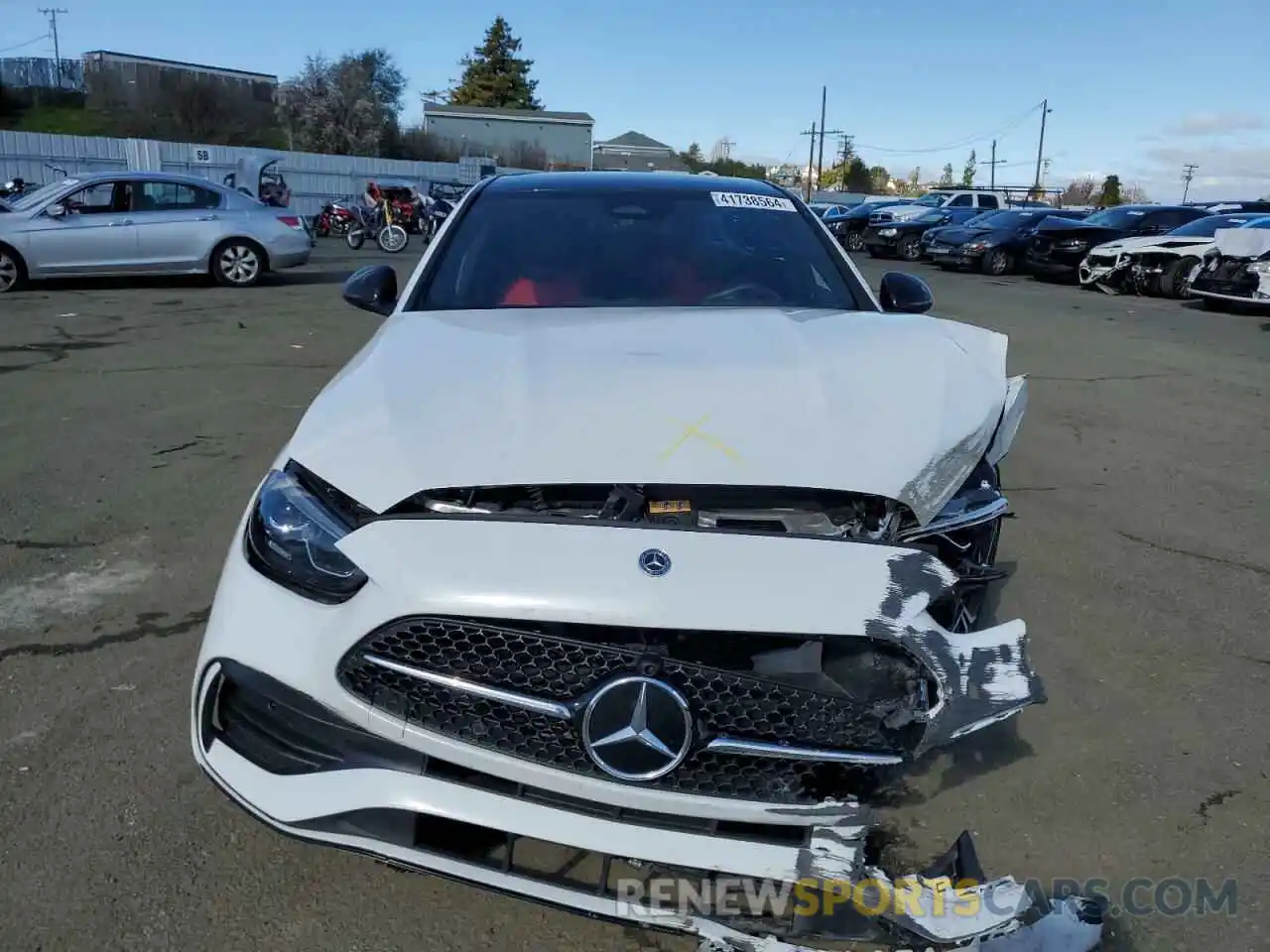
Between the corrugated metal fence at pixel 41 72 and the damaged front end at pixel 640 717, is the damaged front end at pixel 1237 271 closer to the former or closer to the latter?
the damaged front end at pixel 640 717

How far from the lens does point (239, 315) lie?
11219 mm

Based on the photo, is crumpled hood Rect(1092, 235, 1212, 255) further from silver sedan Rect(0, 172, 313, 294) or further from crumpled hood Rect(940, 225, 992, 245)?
silver sedan Rect(0, 172, 313, 294)

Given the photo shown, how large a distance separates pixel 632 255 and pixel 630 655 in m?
2.00

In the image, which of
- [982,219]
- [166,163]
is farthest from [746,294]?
[166,163]

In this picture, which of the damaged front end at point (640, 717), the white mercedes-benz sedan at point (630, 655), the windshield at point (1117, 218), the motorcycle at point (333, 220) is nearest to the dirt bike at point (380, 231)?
the motorcycle at point (333, 220)

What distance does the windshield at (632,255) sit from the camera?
127 inches

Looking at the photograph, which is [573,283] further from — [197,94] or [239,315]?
[197,94]

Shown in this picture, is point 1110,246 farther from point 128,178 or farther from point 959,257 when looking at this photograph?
point 128,178

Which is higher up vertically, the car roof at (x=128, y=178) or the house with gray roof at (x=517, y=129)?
the house with gray roof at (x=517, y=129)

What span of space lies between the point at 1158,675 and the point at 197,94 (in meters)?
59.5

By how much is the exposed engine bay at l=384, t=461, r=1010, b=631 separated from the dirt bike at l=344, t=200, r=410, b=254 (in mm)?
20292

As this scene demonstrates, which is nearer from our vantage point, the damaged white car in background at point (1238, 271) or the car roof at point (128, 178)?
the car roof at point (128, 178)

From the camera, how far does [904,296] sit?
11.3 feet

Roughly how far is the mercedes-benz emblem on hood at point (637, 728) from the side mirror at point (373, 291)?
217 centimetres
